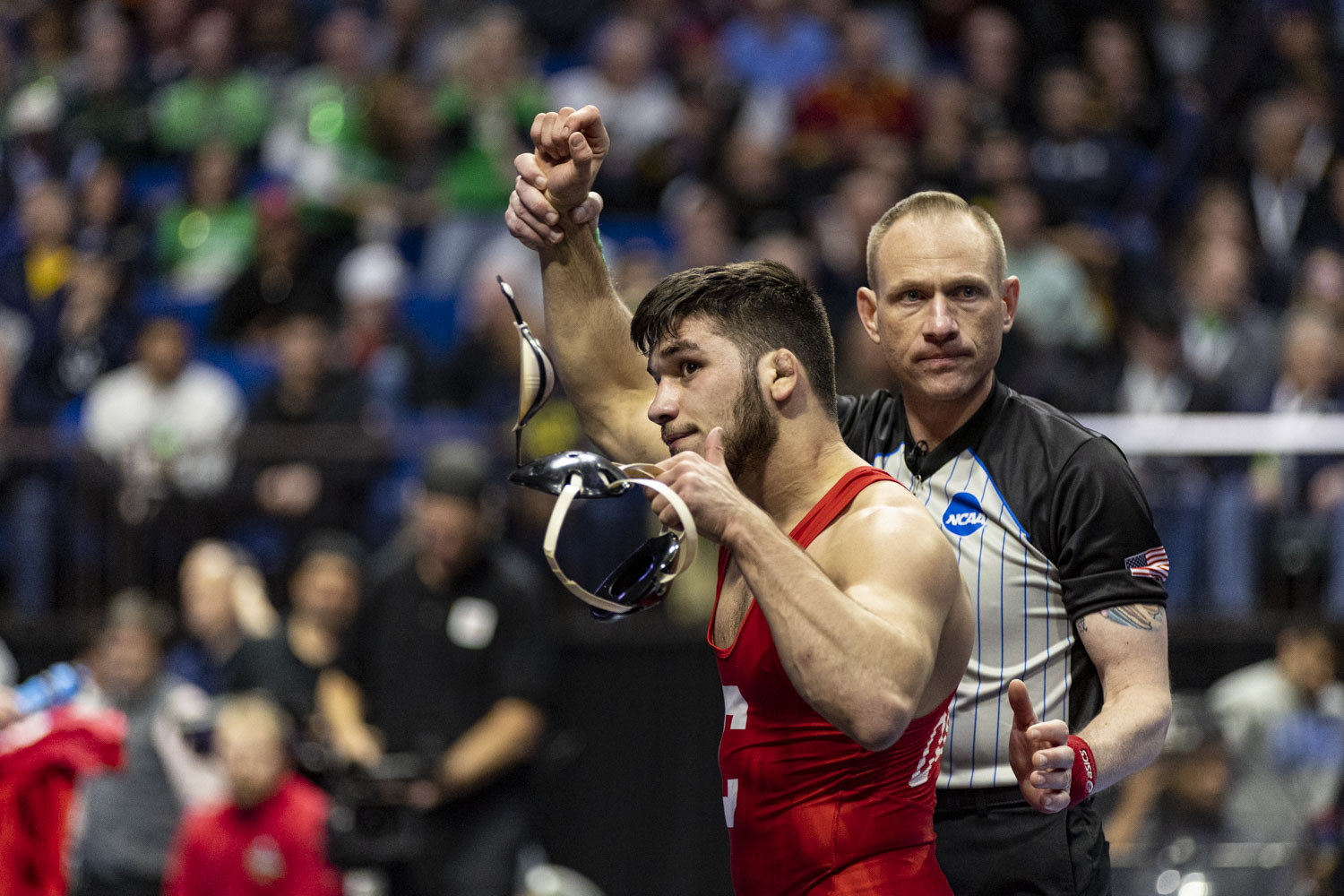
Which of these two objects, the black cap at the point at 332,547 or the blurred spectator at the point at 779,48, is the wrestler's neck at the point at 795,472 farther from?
the blurred spectator at the point at 779,48

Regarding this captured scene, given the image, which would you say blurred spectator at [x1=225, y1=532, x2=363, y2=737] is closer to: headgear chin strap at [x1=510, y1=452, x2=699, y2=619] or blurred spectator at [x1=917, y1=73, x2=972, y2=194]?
blurred spectator at [x1=917, y1=73, x2=972, y2=194]

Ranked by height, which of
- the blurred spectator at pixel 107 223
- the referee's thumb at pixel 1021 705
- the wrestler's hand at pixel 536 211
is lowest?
the referee's thumb at pixel 1021 705

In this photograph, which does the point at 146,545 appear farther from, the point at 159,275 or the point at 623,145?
the point at 623,145

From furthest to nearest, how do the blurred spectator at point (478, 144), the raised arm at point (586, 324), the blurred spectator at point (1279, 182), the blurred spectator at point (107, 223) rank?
the blurred spectator at point (107, 223) → the blurred spectator at point (478, 144) → the blurred spectator at point (1279, 182) → the raised arm at point (586, 324)

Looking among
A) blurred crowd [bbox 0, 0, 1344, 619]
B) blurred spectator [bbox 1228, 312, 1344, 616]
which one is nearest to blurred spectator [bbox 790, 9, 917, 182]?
blurred crowd [bbox 0, 0, 1344, 619]

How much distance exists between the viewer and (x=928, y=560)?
2.93 meters

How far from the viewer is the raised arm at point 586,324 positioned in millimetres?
3838

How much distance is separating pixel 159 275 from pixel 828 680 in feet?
32.1

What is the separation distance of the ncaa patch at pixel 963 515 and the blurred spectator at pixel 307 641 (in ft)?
15.9

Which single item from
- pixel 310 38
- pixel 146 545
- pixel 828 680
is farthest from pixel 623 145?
pixel 828 680

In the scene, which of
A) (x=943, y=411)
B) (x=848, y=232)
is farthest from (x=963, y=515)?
(x=848, y=232)

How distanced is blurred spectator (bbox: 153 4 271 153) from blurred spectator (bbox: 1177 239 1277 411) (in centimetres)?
672

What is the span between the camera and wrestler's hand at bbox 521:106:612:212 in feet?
12.1

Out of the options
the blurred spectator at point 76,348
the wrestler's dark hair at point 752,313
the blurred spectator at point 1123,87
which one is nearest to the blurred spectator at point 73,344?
the blurred spectator at point 76,348
